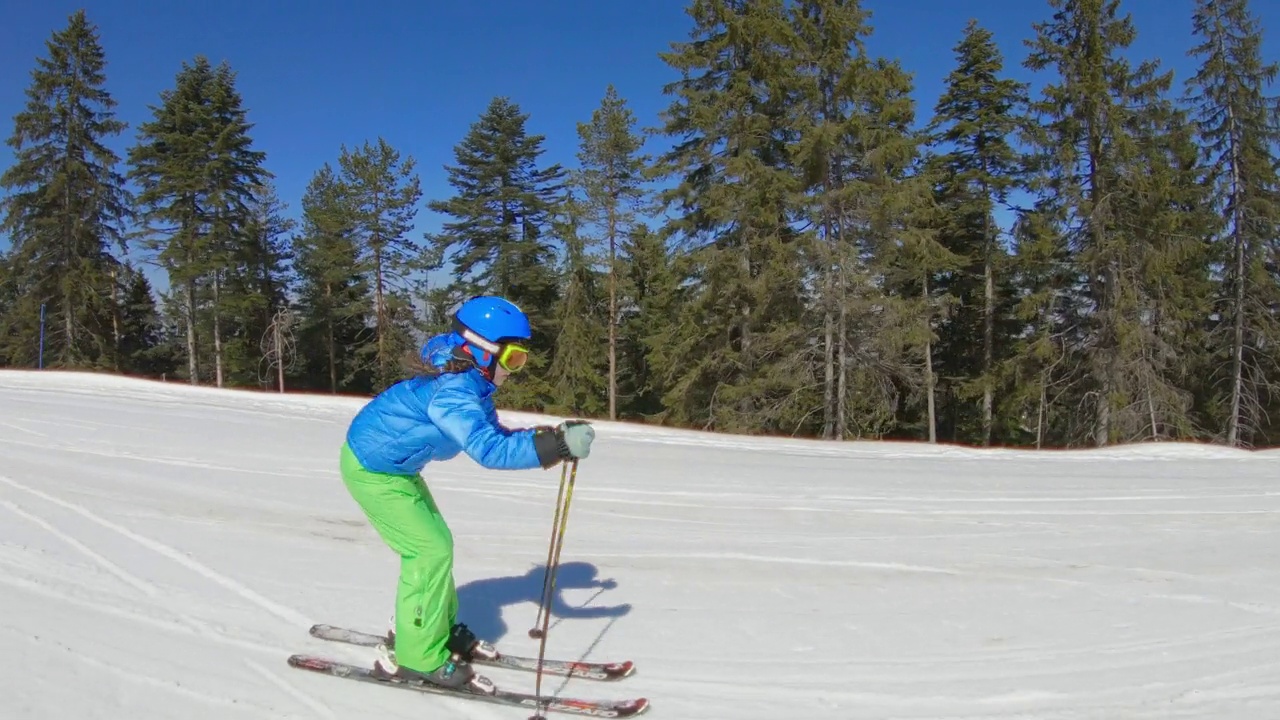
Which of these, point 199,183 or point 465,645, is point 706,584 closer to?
point 465,645

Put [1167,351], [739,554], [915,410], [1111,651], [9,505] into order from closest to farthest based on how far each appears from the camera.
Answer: [1111,651], [739,554], [9,505], [1167,351], [915,410]

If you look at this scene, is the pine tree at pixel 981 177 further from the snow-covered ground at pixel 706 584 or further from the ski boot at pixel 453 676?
the ski boot at pixel 453 676

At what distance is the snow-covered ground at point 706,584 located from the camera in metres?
3.66

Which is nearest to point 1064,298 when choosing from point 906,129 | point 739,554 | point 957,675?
point 906,129

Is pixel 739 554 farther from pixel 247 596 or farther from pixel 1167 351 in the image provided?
pixel 1167 351

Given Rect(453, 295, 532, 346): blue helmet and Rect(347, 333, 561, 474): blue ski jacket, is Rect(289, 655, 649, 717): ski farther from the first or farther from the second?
Rect(453, 295, 532, 346): blue helmet

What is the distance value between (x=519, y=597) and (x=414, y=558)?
1680 millimetres

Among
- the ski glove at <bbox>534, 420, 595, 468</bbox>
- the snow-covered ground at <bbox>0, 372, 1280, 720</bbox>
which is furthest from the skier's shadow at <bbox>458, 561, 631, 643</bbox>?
the ski glove at <bbox>534, 420, 595, 468</bbox>

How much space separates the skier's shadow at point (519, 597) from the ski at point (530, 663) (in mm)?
420

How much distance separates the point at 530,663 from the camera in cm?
411

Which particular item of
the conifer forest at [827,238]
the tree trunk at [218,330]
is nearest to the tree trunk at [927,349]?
the conifer forest at [827,238]

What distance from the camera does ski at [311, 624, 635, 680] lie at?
3.92 m

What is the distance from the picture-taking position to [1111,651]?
13.8 feet

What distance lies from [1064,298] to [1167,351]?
3.48 m
